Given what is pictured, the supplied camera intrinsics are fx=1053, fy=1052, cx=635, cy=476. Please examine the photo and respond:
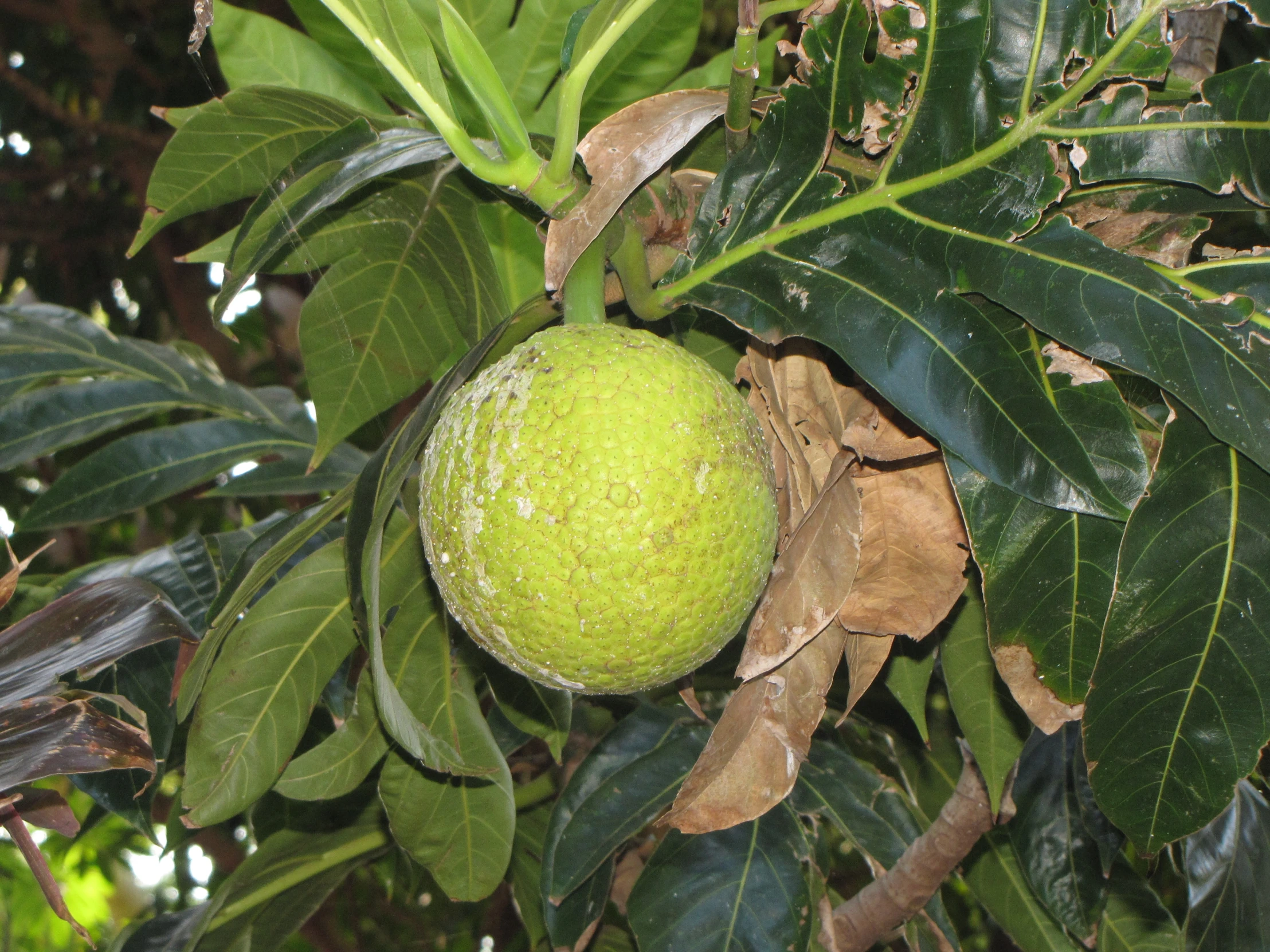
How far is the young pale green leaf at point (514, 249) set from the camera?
1.04 metres

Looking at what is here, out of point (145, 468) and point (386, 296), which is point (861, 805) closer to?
point (386, 296)

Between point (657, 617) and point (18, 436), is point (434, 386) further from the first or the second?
point (18, 436)

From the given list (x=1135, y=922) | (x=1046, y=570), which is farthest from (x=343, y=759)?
(x=1135, y=922)

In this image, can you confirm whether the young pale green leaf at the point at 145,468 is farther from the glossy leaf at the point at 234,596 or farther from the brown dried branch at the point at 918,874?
the brown dried branch at the point at 918,874

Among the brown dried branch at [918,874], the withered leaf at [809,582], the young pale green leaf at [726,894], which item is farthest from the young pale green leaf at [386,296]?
the brown dried branch at [918,874]

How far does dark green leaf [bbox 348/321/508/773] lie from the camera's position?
0.63 m

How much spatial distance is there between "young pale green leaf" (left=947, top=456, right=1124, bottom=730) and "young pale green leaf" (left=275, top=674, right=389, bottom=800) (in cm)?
49

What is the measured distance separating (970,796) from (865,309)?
0.50 meters

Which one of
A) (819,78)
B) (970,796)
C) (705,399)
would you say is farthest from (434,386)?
(970,796)

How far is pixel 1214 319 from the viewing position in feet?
1.94

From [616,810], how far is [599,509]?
49 cm

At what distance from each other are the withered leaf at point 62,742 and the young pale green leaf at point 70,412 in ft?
2.09

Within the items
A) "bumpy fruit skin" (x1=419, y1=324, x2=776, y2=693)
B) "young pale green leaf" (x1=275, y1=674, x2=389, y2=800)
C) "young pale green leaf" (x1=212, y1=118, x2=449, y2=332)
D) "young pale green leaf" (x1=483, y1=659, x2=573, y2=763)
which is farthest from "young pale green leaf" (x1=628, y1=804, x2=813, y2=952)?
"young pale green leaf" (x1=212, y1=118, x2=449, y2=332)

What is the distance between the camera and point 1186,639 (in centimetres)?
61
